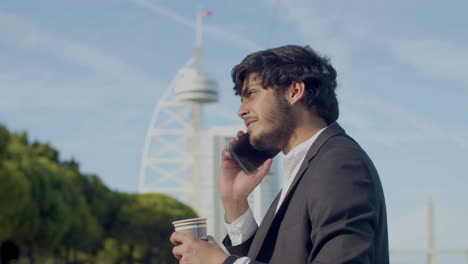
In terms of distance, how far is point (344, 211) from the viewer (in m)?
2.83

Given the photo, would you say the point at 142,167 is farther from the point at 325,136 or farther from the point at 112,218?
the point at 325,136

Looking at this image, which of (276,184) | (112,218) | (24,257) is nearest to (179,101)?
(112,218)

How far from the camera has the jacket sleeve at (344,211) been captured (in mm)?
2805

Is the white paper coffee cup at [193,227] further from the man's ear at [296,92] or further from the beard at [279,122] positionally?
the man's ear at [296,92]

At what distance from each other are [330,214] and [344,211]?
0.05m

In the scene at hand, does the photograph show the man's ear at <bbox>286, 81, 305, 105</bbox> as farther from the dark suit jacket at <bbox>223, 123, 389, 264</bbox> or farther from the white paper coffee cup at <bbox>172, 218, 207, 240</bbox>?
the white paper coffee cup at <bbox>172, 218, 207, 240</bbox>

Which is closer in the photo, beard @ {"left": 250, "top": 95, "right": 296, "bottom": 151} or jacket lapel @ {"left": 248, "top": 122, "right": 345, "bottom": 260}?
jacket lapel @ {"left": 248, "top": 122, "right": 345, "bottom": 260}

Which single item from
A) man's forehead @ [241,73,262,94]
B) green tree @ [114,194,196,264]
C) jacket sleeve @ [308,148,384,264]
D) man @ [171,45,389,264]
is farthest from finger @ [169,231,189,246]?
green tree @ [114,194,196,264]

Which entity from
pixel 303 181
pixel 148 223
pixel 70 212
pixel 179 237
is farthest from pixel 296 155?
pixel 148 223

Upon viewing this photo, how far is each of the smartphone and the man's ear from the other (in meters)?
0.51

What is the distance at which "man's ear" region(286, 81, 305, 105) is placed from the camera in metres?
3.36

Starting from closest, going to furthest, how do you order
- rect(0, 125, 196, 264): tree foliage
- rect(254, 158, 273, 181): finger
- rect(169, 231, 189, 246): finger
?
1. rect(169, 231, 189, 246): finger
2. rect(254, 158, 273, 181): finger
3. rect(0, 125, 196, 264): tree foliage

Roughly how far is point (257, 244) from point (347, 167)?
1.70 feet

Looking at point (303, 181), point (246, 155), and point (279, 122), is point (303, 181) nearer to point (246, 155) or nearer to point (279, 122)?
point (279, 122)
